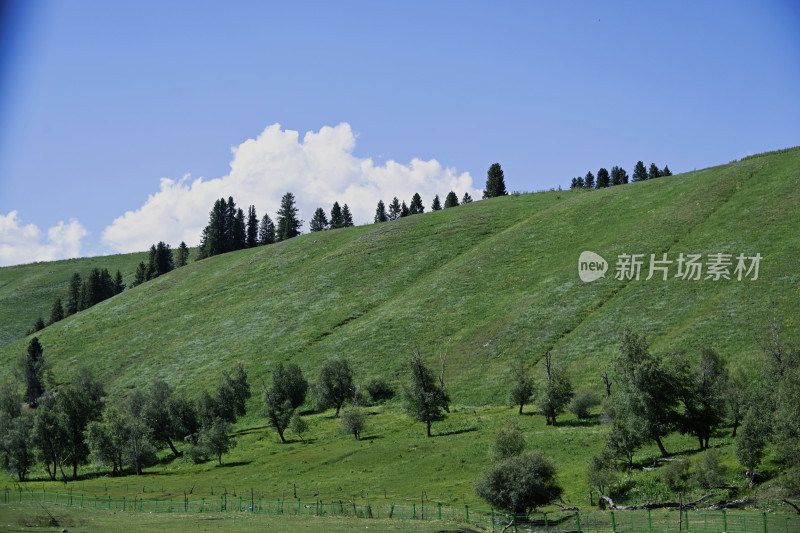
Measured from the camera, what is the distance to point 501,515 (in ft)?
156

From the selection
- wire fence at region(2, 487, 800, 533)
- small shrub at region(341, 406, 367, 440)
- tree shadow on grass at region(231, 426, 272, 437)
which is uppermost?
small shrub at region(341, 406, 367, 440)

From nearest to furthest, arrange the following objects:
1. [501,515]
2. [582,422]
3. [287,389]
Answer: [501,515] → [582,422] → [287,389]

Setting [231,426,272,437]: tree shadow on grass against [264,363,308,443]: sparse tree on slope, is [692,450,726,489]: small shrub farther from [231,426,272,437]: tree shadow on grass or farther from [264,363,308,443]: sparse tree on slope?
[231,426,272,437]: tree shadow on grass

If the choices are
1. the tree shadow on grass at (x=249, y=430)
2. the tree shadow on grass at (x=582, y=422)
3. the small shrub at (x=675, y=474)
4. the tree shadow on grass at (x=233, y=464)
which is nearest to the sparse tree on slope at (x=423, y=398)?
the tree shadow on grass at (x=582, y=422)

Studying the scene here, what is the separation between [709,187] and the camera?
14850 cm

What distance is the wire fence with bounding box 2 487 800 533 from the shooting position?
40.1 m

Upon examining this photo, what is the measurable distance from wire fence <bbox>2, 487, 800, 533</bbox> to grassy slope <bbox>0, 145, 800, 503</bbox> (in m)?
6.28

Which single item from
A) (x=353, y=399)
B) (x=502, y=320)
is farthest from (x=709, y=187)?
(x=353, y=399)

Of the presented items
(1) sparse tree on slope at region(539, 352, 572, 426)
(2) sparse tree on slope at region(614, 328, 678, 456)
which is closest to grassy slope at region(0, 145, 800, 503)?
(1) sparse tree on slope at region(539, 352, 572, 426)

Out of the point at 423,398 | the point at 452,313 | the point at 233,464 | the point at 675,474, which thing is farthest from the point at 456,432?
the point at 452,313

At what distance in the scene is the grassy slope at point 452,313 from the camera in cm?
7306

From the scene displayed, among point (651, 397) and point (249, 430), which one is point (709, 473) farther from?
point (249, 430)

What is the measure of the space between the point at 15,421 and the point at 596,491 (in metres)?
80.4

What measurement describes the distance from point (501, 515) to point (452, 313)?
77566 millimetres
